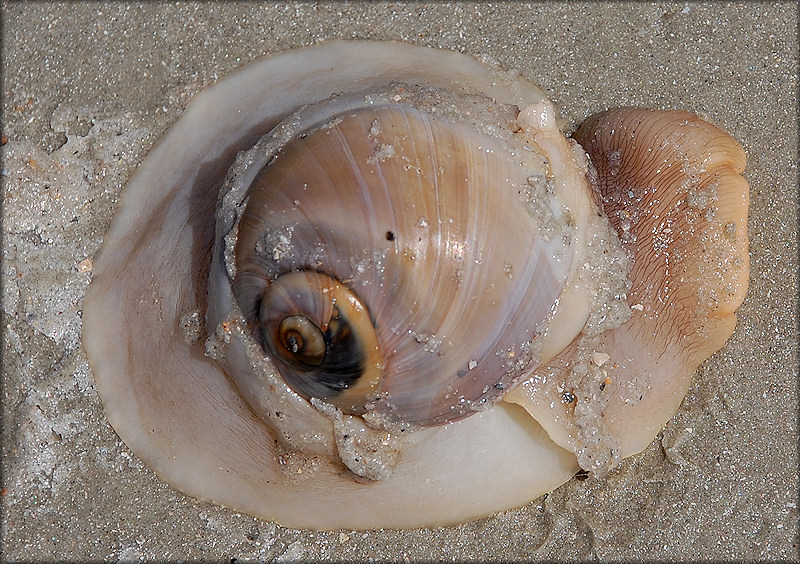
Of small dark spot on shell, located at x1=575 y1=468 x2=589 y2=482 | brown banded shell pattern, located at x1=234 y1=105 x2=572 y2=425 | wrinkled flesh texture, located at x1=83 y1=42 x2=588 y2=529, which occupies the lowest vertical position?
wrinkled flesh texture, located at x1=83 y1=42 x2=588 y2=529

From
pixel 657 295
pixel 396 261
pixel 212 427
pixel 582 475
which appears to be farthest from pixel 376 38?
pixel 582 475

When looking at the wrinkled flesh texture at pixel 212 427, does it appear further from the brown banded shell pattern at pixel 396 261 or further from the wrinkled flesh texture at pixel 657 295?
the brown banded shell pattern at pixel 396 261

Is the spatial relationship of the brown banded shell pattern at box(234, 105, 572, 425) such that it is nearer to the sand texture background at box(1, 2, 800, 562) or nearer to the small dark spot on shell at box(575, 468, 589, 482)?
the small dark spot on shell at box(575, 468, 589, 482)

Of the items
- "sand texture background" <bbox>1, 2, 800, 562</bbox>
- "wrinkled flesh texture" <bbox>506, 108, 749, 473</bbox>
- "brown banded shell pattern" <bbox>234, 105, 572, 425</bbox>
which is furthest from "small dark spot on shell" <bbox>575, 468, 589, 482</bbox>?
"brown banded shell pattern" <bbox>234, 105, 572, 425</bbox>

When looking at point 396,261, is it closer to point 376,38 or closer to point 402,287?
point 402,287

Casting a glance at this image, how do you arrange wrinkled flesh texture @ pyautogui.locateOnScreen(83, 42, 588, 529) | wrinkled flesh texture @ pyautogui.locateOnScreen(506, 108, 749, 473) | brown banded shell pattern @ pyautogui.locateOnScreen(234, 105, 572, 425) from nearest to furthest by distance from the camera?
brown banded shell pattern @ pyautogui.locateOnScreen(234, 105, 572, 425), wrinkled flesh texture @ pyautogui.locateOnScreen(506, 108, 749, 473), wrinkled flesh texture @ pyautogui.locateOnScreen(83, 42, 588, 529)

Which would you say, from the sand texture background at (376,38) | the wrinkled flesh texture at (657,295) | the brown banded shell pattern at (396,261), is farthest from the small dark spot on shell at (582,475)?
the brown banded shell pattern at (396,261)
